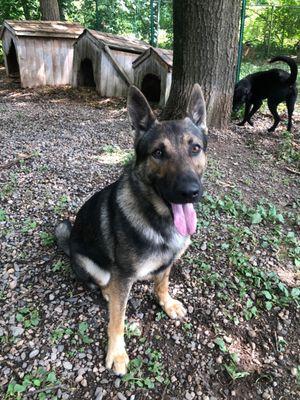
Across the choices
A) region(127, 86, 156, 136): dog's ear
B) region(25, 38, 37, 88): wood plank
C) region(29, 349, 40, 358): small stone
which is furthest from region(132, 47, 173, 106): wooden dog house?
region(29, 349, 40, 358): small stone

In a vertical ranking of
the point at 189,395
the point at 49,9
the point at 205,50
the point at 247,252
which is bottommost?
the point at 189,395

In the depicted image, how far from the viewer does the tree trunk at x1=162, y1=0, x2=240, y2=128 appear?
199 inches

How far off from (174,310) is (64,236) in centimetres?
136

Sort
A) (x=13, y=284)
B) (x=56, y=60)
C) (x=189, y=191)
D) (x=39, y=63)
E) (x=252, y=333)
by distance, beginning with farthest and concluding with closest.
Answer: (x=56, y=60) < (x=39, y=63) < (x=13, y=284) < (x=252, y=333) < (x=189, y=191)

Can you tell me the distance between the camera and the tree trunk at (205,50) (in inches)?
199

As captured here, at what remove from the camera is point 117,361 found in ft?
8.58

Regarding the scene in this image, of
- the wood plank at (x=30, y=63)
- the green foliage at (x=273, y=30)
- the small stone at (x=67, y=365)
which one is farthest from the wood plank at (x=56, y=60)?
the green foliage at (x=273, y=30)

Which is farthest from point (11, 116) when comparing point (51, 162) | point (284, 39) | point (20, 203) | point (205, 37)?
point (284, 39)

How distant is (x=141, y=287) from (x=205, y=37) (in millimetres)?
4033

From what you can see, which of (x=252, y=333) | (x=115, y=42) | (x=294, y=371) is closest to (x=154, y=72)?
(x=115, y=42)

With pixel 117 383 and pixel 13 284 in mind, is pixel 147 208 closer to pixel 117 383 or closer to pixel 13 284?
pixel 117 383

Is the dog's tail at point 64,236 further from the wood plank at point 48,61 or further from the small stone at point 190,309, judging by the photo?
Answer: the wood plank at point 48,61

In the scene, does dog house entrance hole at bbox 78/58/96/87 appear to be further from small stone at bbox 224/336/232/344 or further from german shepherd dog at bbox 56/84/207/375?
small stone at bbox 224/336/232/344

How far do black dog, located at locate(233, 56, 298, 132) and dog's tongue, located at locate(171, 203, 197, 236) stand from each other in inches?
202
